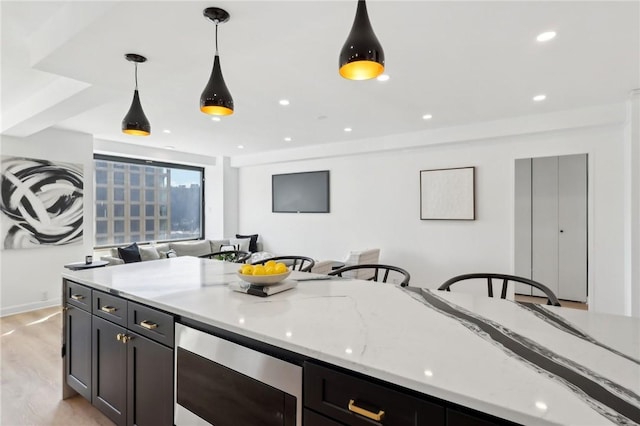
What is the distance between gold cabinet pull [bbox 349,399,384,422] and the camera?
96 centimetres

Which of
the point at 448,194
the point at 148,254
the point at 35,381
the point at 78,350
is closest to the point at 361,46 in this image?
the point at 78,350

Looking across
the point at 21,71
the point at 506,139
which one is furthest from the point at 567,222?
the point at 21,71

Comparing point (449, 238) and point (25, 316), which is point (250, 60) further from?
point (25, 316)

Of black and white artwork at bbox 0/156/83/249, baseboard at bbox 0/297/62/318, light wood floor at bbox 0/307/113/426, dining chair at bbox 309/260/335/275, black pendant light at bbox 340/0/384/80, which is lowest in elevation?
light wood floor at bbox 0/307/113/426

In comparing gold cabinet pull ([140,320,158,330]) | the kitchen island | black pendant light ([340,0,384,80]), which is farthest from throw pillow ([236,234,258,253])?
black pendant light ([340,0,384,80])

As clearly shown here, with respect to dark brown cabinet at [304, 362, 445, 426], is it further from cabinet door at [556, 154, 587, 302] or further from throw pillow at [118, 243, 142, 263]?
cabinet door at [556, 154, 587, 302]

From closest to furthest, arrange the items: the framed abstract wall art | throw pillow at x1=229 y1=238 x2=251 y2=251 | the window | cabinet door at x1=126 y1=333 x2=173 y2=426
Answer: cabinet door at x1=126 y1=333 x2=173 y2=426 < the framed abstract wall art < the window < throw pillow at x1=229 y1=238 x2=251 y2=251

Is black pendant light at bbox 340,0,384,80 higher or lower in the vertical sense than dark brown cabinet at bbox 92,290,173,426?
higher

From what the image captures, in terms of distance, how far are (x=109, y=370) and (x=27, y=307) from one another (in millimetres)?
3950

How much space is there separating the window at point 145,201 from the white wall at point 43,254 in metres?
0.77

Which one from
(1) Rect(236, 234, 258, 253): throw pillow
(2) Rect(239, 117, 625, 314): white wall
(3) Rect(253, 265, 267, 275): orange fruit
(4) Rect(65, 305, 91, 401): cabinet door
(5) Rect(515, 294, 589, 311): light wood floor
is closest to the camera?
(3) Rect(253, 265, 267, 275): orange fruit

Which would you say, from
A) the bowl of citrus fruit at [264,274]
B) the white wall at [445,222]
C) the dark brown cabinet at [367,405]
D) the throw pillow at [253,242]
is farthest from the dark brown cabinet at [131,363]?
the throw pillow at [253,242]

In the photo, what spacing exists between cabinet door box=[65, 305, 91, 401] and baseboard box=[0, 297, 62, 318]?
3252mm

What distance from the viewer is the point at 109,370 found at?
6.57 ft
